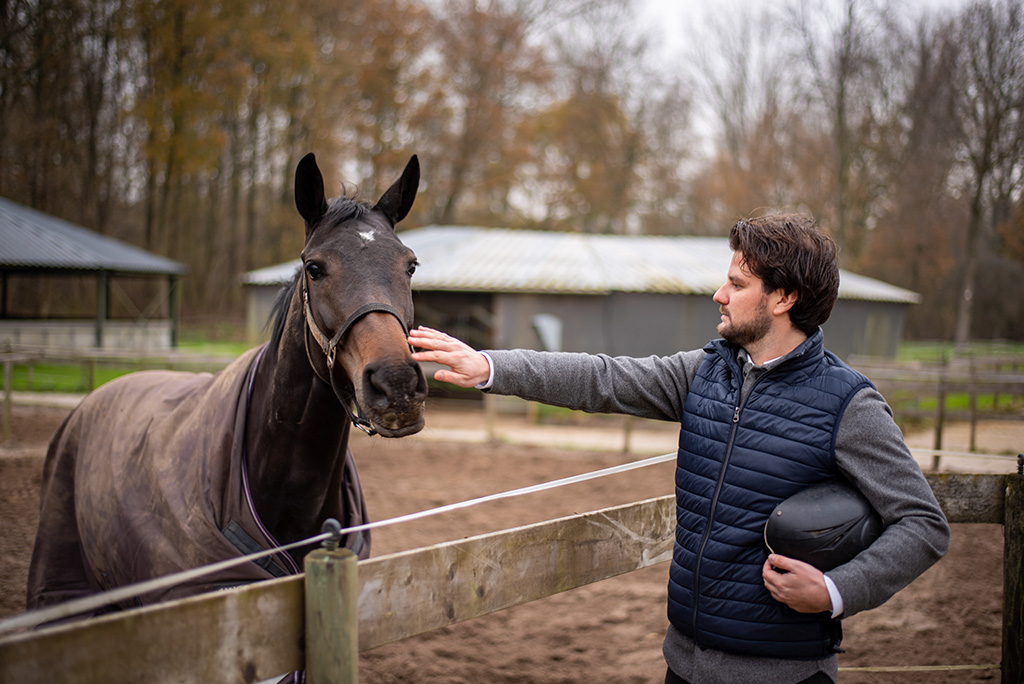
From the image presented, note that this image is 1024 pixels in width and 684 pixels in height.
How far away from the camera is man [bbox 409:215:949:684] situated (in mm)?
1517

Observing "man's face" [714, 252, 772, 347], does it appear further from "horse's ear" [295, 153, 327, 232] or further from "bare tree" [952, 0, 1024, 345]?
"bare tree" [952, 0, 1024, 345]

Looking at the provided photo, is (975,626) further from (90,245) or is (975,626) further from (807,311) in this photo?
(90,245)

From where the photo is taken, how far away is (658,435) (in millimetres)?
10781

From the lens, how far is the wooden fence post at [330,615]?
1315mm

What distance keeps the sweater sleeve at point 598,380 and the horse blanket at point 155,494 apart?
103cm

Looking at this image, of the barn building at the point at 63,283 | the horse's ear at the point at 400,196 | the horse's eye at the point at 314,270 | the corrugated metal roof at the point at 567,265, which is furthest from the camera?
the barn building at the point at 63,283

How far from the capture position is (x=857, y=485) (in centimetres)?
157

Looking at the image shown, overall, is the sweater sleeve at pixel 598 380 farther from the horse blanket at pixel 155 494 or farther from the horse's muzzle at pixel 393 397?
the horse blanket at pixel 155 494

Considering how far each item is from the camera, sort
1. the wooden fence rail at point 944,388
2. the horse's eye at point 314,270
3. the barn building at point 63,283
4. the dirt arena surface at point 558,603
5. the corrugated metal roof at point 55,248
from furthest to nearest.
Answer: the barn building at point 63,283 < the corrugated metal roof at point 55,248 < the wooden fence rail at point 944,388 < the dirt arena surface at point 558,603 < the horse's eye at point 314,270

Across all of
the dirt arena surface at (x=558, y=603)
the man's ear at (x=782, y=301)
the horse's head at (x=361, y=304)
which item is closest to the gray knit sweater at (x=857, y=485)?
the man's ear at (x=782, y=301)

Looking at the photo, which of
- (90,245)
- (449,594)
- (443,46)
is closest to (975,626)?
(449,594)

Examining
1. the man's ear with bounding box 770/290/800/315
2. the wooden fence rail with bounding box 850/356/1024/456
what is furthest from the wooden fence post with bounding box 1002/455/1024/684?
the wooden fence rail with bounding box 850/356/1024/456

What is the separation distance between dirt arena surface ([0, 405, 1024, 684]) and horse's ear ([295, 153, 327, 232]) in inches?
34.6

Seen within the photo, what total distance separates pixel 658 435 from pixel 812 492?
944cm
